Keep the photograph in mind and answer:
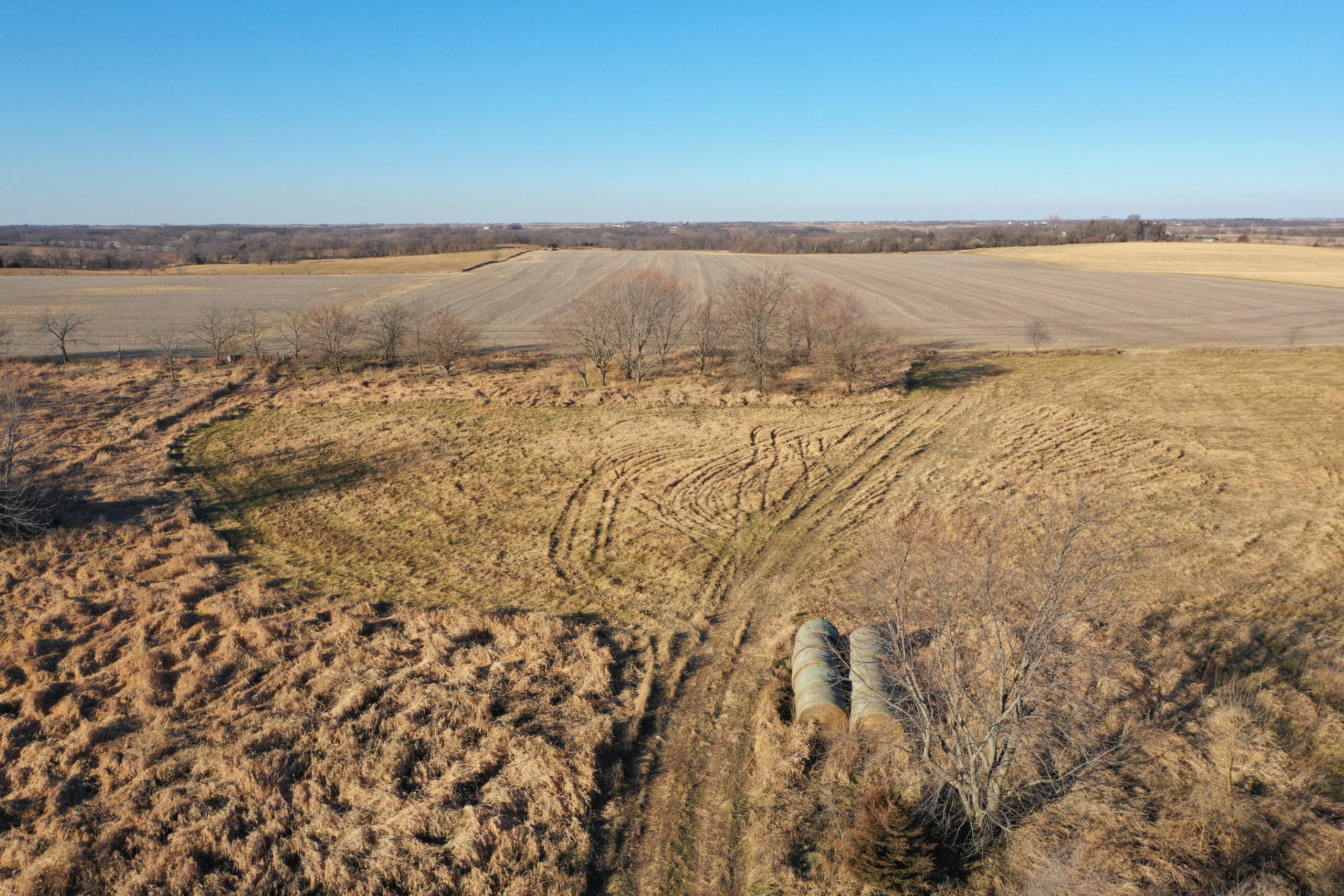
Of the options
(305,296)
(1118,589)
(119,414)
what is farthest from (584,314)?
(305,296)

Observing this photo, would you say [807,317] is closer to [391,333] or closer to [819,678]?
[391,333]

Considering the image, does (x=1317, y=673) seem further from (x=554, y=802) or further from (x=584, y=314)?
(x=584, y=314)

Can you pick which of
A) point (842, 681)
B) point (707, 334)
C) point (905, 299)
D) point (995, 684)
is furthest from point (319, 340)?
point (905, 299)

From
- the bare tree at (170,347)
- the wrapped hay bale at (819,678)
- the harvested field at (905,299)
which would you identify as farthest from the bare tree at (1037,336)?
the bare tree at (170,347)

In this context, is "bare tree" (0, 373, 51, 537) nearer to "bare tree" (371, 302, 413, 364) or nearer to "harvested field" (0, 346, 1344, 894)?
"harvested field" (0, 346, 1344, 894)

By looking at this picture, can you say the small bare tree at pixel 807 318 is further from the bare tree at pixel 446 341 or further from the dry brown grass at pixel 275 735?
the dry brown grass at pixel 275 735

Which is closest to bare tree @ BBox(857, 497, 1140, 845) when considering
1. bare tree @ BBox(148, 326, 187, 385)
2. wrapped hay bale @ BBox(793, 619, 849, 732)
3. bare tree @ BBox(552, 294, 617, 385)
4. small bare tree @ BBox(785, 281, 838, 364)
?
wrapped hay bale @ BBox(793, 619, 849, 732)
